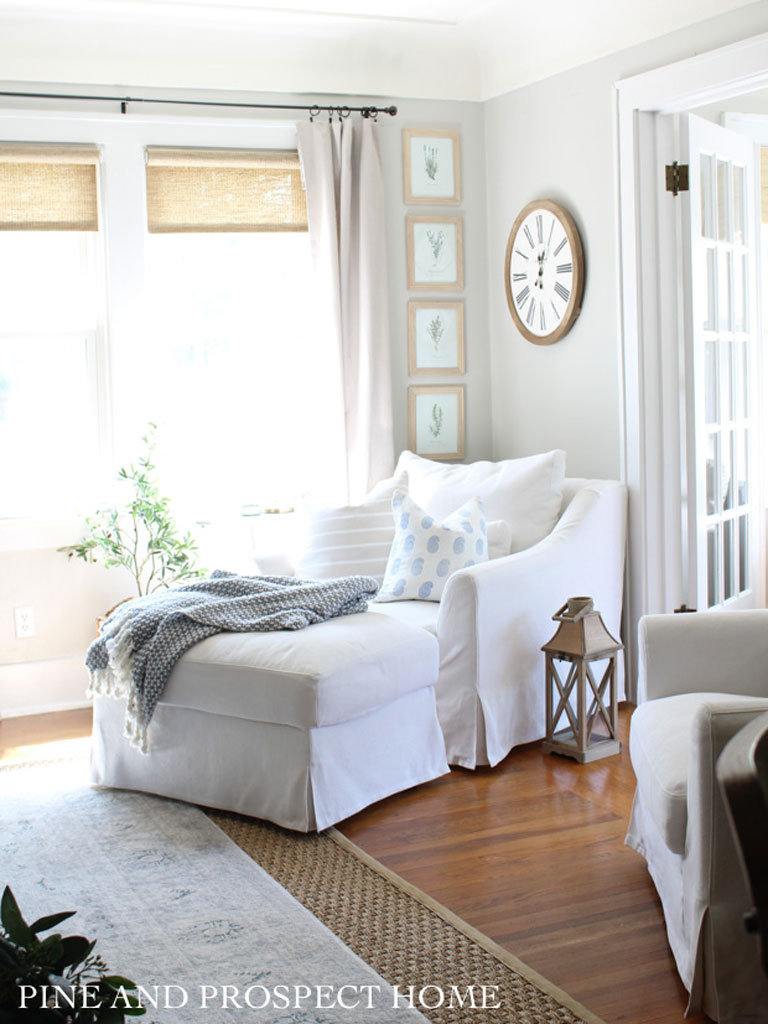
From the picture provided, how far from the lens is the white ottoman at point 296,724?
2822mm

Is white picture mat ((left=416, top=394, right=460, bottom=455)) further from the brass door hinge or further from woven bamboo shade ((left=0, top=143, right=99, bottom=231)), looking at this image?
woven bamboo shade ((left=0, top=143, right=99, bottom=231))

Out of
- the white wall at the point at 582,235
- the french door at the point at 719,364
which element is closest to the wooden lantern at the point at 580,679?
the french door at the point at 719,364

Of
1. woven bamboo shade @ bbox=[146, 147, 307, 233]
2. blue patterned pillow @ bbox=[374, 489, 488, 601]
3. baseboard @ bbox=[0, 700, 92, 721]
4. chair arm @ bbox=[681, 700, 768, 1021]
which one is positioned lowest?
baseboard @ bbox=[0, 700, 92, 721]

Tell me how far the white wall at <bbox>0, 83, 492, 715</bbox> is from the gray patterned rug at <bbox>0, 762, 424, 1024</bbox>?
106cm

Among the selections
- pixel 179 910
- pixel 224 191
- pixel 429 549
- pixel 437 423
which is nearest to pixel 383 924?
pixel 179 910

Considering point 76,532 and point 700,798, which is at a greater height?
point 76,532

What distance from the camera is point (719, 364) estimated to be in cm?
405

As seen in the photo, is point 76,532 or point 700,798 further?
point 76,532

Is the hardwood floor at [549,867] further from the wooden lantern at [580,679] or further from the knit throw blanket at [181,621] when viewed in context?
the knit throw blanket at [181,621]

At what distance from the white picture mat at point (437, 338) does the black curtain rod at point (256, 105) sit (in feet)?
2.77

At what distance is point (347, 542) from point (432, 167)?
1803mm

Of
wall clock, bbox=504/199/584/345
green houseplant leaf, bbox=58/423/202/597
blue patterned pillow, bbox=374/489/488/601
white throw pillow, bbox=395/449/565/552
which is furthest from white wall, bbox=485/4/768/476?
green houseplant leaf, bbox=58/423/202/597

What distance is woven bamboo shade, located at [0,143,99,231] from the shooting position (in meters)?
4.17

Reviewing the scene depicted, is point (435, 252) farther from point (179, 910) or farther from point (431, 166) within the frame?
point (179, 910)
